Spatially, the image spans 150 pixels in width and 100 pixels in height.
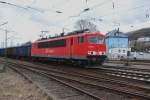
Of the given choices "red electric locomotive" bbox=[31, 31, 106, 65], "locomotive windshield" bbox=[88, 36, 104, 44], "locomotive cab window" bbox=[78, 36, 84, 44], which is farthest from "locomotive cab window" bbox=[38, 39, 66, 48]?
"locomotive windshield" bbox=[88, 36, 104, 44]

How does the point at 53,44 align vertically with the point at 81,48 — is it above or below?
above

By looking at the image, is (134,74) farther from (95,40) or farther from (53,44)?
(53,44)

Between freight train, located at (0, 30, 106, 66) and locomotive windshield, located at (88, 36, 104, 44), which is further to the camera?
locomotive windshield, located at (88, 36, 104, 44)

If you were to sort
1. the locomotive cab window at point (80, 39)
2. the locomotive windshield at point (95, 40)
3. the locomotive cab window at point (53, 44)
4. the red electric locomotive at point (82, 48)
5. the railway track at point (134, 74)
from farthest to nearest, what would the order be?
1. the locomotive cab window at point (53, 44)
2. the locomotive cab window at point (80, 39)
3. the locomotive windshield at point (95, 40)
4. the red electric locomotive at point (82, 48)
5. the railway track at point (134, 74)

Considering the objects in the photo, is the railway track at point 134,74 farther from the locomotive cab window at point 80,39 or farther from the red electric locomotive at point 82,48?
the locomotive cab window at point 80,39

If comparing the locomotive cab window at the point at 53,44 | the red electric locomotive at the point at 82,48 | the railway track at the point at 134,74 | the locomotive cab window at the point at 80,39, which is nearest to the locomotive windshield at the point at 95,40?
the red electric locomotive at the point at 82,48

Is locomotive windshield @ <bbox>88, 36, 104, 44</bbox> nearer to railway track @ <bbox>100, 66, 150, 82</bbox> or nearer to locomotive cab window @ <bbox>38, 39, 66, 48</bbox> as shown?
railway track @ <bbox>100, 66, 150, 82</bbox>

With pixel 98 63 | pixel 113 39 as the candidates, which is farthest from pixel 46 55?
pixel 113 39

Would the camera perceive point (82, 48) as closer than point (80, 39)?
Yes

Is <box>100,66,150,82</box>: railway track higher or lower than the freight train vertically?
lower

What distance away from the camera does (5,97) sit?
36.0 ft

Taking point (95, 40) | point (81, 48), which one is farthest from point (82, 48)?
point (95, 40)

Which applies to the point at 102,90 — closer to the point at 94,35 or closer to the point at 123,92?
the point at 123,92

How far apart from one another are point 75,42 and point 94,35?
6.25ft
